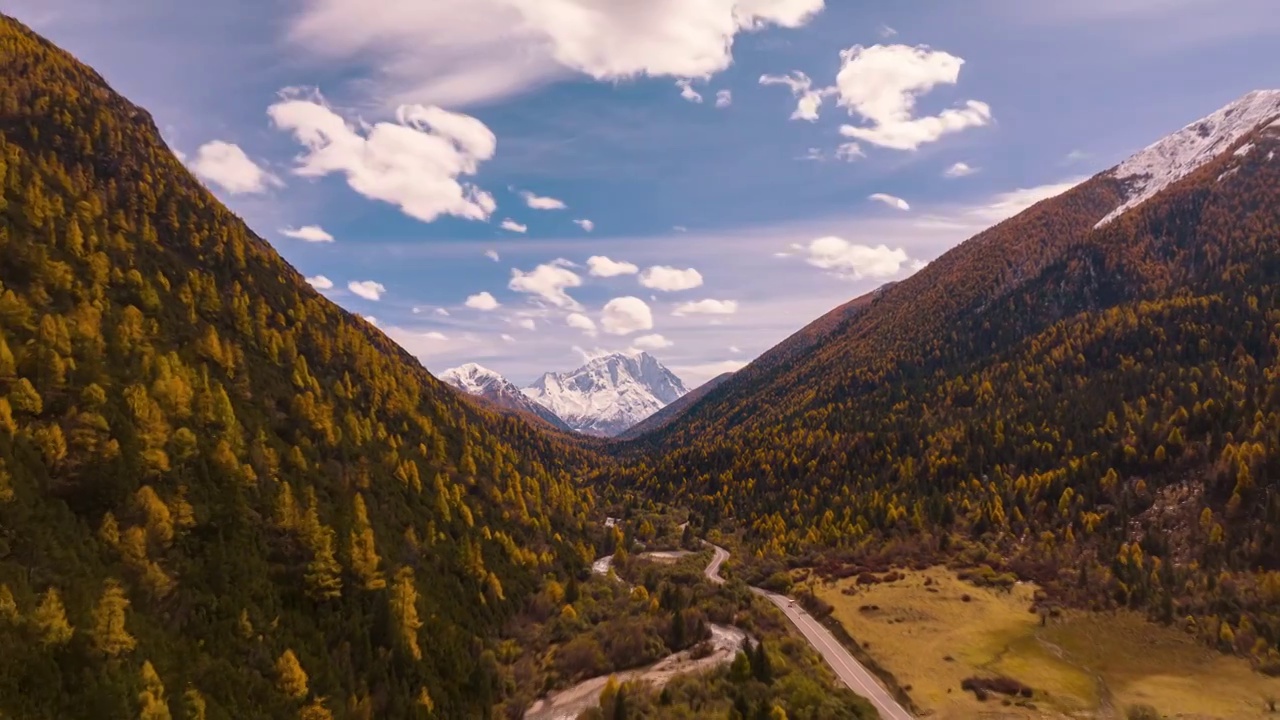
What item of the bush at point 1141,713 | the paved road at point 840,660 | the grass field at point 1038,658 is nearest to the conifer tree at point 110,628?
the paved road at point 840,660

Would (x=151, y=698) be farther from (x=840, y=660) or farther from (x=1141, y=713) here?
(x=1141, y=713)

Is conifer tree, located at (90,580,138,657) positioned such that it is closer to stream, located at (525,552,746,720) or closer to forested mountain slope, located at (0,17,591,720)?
forested mountain slope, located at (0,17,591,720)

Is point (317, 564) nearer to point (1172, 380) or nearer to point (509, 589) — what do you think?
point (509, 589)

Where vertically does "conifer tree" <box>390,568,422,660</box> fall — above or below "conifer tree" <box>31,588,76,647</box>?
below

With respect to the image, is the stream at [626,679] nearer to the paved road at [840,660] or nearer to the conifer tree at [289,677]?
the paved road at [840,660]

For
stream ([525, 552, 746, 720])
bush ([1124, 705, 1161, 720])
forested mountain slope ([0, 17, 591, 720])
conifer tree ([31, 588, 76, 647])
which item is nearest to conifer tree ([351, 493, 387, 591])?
forested mountain slope ([0, 17, 591, 720])

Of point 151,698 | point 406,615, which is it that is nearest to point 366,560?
point 406,615
